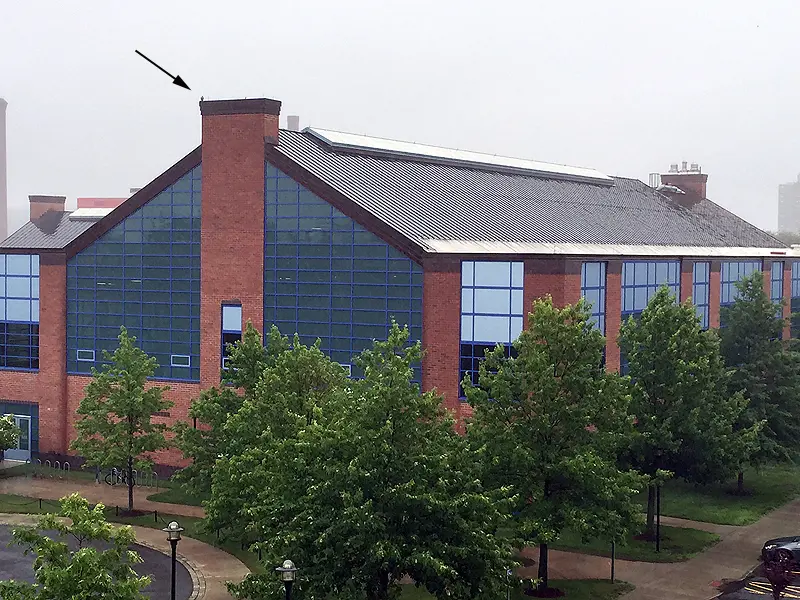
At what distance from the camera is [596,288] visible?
50.8 m

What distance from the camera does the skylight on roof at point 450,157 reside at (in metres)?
59.9

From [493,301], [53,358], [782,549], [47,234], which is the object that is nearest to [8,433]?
[53,358]

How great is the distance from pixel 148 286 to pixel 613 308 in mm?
23694

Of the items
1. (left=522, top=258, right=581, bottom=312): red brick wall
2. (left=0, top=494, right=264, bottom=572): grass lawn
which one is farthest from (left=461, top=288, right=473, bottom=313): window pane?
(left=0, top=494, right=264, bottom=572): grass lawn

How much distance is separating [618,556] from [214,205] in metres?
26.4

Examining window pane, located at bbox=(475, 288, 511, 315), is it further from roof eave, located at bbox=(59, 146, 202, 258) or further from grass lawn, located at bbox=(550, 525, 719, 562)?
roof eave, located at bbox=(59, 146, 202, 258)

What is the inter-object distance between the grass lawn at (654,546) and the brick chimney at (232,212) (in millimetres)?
19523

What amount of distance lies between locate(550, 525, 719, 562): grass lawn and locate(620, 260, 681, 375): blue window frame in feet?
35.7

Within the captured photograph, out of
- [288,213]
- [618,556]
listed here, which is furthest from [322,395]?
[288,213]

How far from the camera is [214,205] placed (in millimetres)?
54781

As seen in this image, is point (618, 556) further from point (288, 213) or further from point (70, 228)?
point (70, 228)

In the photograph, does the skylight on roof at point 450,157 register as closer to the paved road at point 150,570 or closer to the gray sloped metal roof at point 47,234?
the gray sloped metal roof at point 47,234

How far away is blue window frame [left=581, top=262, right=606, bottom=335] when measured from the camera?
163 feet

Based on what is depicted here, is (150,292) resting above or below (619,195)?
below
